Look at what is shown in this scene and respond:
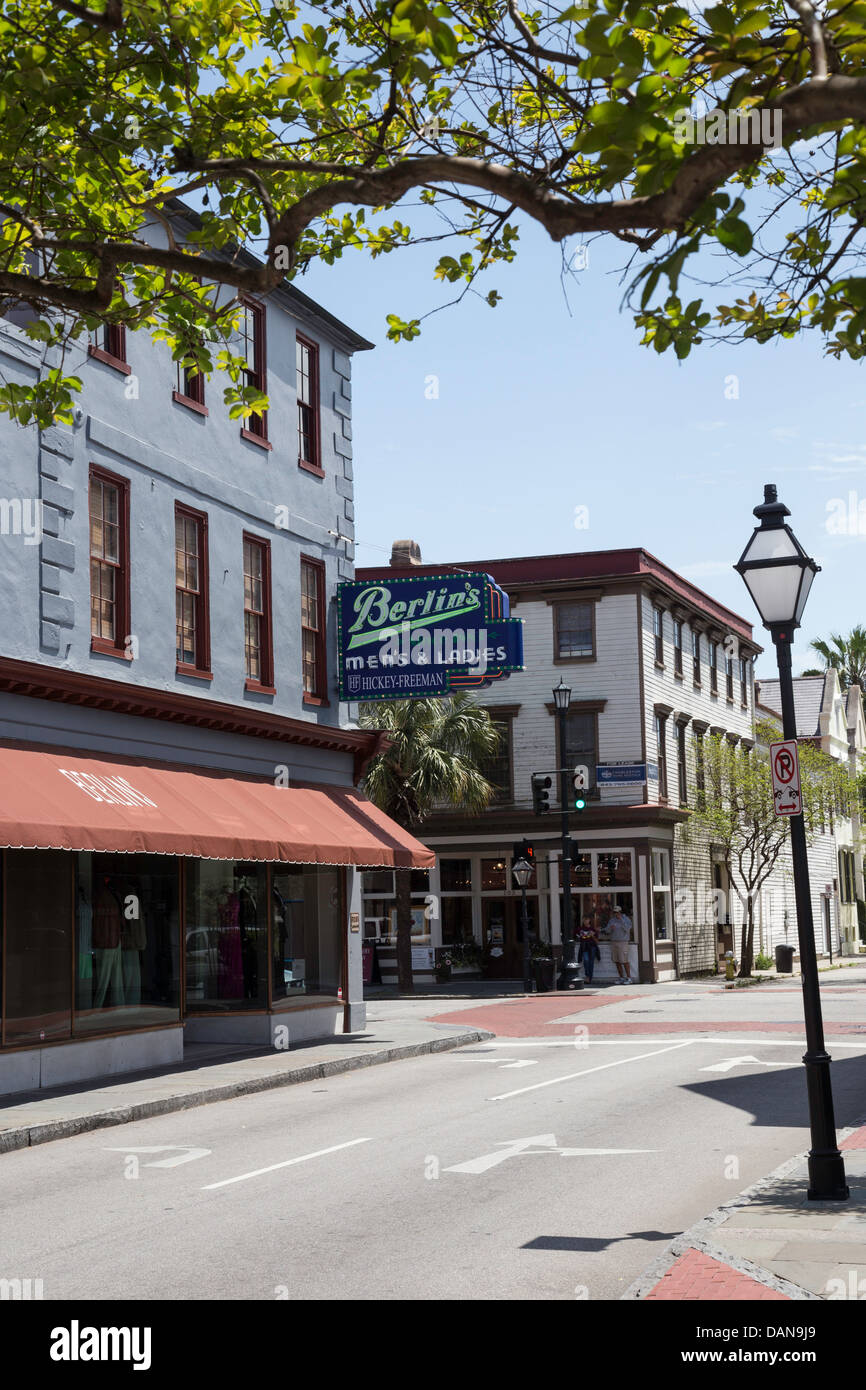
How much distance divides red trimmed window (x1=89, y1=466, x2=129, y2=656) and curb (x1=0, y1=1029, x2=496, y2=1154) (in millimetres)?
5379

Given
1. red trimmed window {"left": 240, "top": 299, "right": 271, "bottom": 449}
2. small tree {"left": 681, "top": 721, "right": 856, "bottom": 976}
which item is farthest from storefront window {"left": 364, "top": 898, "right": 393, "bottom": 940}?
red trimmed window {"left": 240, "top": 299, "right": 271, "bottom": 449}

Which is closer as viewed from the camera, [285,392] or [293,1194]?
[293,1194]

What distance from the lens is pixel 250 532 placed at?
22.5 meters

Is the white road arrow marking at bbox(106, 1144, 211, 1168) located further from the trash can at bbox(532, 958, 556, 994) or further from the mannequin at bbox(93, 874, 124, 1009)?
the trash can at bbox(532, 958, 556, 994)

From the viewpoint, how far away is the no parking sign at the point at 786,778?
408 inches

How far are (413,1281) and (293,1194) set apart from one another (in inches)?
124

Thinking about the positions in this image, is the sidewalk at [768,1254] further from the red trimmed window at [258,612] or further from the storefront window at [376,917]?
the storefront window at [376,917]

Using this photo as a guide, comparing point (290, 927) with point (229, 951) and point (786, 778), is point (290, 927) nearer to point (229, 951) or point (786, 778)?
point (229, 951)

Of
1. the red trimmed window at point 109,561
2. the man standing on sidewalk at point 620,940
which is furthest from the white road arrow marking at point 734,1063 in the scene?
the man standing on sidewalk at point 620,940

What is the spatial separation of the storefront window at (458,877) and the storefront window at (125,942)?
24.8 m

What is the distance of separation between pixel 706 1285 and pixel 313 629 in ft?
58.3
